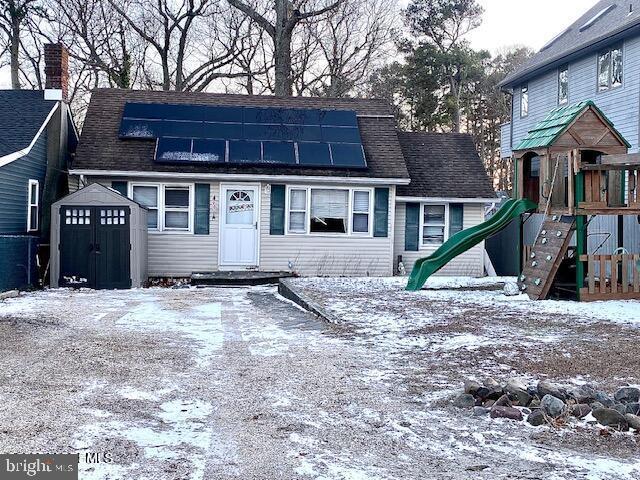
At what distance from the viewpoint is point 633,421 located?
16.2 feet

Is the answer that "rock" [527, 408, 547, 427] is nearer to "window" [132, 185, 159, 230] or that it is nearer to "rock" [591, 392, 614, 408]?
"rock" [591, 392, 614, 408]

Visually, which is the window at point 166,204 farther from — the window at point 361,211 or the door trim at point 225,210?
the window at point 361,211

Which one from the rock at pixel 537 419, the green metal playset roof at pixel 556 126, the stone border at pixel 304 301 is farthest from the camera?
the green metal playset roof at pixel 556 126

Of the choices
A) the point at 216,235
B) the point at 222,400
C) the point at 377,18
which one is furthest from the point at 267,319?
the point at 377,18

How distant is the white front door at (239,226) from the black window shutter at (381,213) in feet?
9.67

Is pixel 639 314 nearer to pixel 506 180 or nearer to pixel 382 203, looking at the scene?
pixel 382 203

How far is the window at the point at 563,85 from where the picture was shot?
20781 millimetres

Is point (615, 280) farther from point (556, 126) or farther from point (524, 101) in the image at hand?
point (524, 101)

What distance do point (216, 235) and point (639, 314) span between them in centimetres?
1007

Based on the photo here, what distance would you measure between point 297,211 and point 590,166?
25.4ft

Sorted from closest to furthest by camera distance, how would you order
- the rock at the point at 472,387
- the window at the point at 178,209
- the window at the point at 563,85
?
1. the rock at the point at 472,387
2. the window at the point at 178,209
3. the window at the point at 563,85

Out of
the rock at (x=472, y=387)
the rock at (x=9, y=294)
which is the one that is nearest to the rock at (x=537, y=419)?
the rock at (x=472, y=387)

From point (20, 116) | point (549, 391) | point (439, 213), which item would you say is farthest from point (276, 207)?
point (549, 391)

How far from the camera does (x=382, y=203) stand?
17.9 meters
